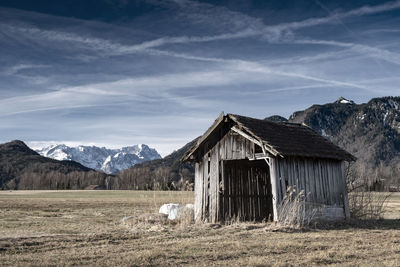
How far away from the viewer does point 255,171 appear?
19.3 metres

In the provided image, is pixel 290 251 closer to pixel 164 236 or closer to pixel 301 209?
pixel 164 236

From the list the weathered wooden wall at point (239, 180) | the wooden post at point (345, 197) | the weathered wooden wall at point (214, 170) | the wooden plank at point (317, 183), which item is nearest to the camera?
the weathered wooden wall at point (239, 180)

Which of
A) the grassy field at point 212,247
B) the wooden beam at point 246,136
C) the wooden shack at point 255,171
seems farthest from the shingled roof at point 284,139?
the grassy field at point 212,247

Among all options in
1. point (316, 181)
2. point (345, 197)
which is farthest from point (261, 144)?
point (345, 197)

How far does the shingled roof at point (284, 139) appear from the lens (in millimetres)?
15641

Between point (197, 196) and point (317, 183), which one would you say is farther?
point (197, 196)

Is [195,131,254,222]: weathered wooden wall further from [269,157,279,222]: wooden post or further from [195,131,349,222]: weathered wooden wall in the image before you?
[269,157,279,222]: wooden post

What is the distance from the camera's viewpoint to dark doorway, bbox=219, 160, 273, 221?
1747 centimetres

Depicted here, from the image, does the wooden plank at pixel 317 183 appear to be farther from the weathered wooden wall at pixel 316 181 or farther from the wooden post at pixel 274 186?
the wooden post at pixel 274 186

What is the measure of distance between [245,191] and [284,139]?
3375mm

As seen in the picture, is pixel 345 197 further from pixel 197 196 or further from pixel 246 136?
pixel 197 196

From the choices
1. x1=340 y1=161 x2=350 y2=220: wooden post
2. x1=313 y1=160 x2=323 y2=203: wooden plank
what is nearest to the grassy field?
x1=313 y1=160 x2=323 y2=203: wooden plank

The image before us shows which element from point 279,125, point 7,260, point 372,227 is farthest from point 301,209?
point 7,260

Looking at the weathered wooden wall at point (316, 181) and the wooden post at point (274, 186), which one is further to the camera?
the weathered wooden wall at point (316, 181)
